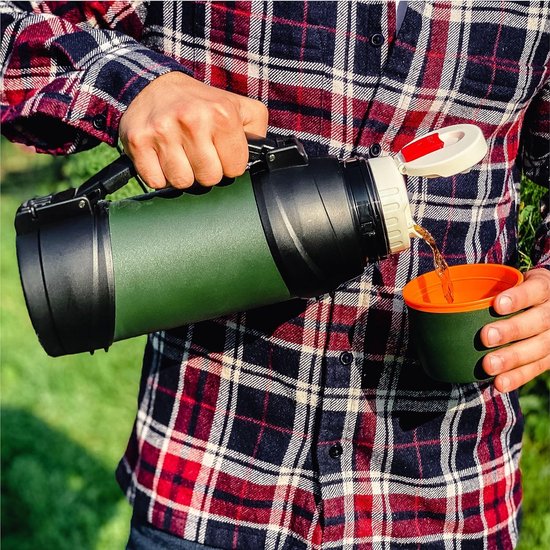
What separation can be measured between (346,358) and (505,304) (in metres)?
0.35

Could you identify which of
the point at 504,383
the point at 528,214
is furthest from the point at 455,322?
the point at 528,214

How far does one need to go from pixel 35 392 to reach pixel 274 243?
3.00 m

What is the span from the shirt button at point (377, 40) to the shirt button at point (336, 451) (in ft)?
2.50

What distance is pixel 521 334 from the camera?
4.62 feet

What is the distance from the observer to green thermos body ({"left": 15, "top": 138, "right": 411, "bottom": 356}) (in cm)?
128

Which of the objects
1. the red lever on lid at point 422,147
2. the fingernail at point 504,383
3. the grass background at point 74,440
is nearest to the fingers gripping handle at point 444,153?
the red lever on lid at point 422,147

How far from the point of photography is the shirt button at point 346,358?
61.8 inches

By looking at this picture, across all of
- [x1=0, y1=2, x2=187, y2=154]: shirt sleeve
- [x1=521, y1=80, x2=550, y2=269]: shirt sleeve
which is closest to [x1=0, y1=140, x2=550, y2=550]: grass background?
[x1=521, y1=80, x2=550, y2=269]: shirt sleeve

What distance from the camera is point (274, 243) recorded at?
128cm

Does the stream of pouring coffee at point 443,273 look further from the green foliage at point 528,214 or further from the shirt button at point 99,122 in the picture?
the green foliage at point 528,214

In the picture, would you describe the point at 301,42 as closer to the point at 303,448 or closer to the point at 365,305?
the point at 365,305

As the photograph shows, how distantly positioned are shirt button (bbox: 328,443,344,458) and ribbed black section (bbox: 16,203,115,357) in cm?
54

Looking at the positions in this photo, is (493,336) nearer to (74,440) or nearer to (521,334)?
(521,334)

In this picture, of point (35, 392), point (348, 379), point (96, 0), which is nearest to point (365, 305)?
point (348, 379)
